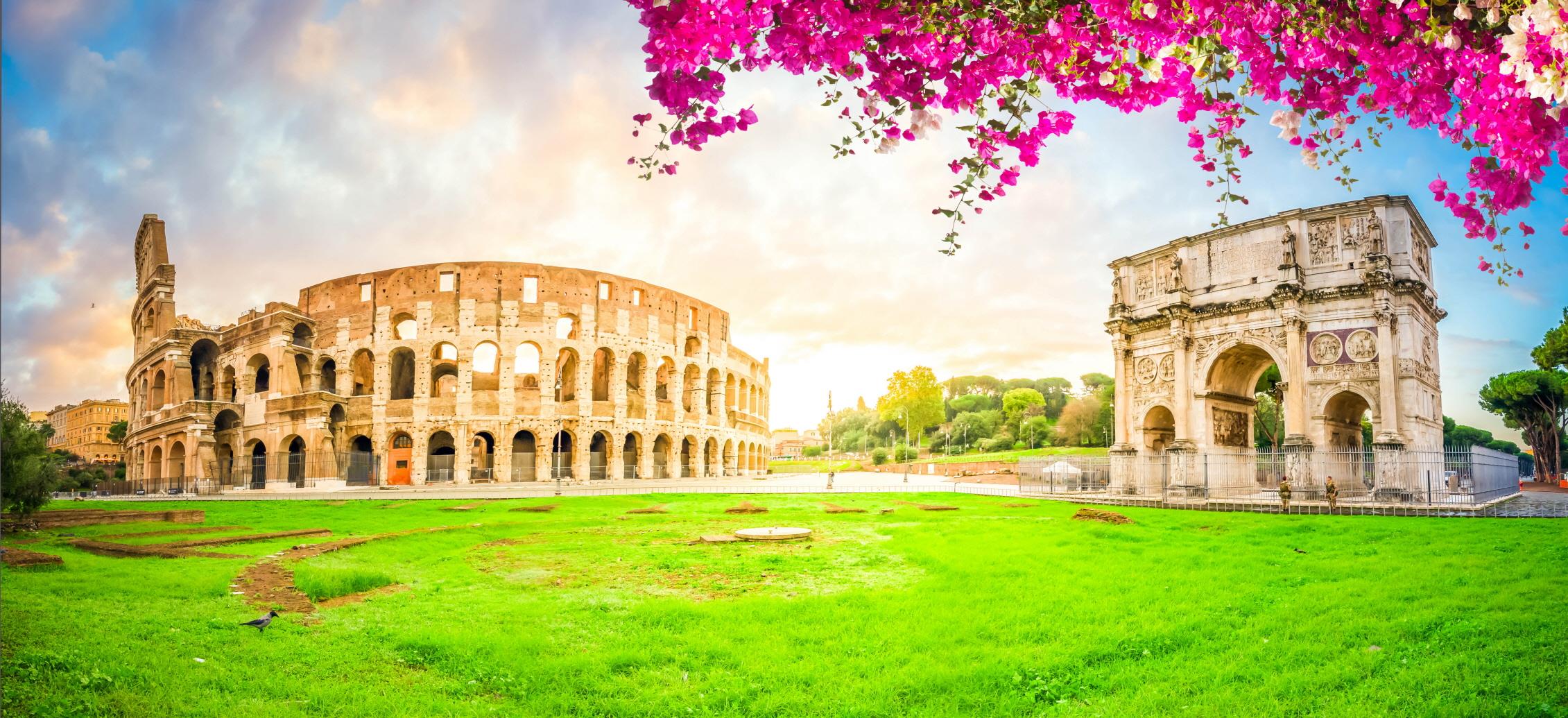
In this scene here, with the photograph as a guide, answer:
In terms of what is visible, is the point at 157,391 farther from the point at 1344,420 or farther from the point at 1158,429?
the point at 1344,420

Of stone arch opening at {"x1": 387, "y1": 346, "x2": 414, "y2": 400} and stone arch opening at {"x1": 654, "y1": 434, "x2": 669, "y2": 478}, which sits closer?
stone arch opening at {"x1": 387, "y1": 346, "x2": 414, "y2": 400}

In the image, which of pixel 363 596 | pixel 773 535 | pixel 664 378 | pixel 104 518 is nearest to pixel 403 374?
pixel 664 378

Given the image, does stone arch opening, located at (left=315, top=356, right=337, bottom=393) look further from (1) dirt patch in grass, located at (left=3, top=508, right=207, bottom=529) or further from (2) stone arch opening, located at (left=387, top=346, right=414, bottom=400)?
(1) dirt patch in grass, located at (left=3, top=508, right=207, bottom=529)

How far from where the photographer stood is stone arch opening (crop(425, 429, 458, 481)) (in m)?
48.5

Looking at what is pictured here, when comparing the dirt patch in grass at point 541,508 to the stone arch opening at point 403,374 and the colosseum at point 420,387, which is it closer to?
the colosseum at point 420,387

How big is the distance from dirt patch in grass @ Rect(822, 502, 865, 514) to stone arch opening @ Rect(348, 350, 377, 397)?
3774cm

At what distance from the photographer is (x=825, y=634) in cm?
752

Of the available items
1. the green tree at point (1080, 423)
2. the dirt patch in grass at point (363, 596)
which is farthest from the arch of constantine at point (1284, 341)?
the green tree at point (1080, 423)

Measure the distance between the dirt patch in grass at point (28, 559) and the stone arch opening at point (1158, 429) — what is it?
33.2 metres

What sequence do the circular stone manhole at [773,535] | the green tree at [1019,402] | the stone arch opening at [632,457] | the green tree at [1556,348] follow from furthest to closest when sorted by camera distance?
the green tree at [1019,402] < the stone arch opening at [632,457] < the green tree at [1556,348] < the circular stone manhole at [773,535]

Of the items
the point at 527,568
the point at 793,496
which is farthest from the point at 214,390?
the point at 527,568

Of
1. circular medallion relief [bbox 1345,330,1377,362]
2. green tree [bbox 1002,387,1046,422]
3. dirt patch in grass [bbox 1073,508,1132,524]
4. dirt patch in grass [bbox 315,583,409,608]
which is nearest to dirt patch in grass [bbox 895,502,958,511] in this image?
dirt patch in grass [bbox 1073,508,1132,524]

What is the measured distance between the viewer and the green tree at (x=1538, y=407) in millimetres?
51875

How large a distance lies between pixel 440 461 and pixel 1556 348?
66.3 m
